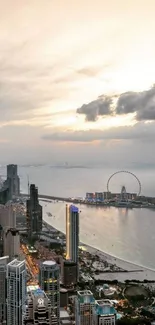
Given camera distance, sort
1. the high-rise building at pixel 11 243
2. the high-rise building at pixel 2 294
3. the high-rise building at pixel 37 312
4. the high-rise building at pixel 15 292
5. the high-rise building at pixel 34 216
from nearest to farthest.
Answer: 1. the high-rise building at pixel 37 312
2. the high-rise building at pixel 15 292
3. the high-rise building at pixel 2 294
4. the high-rise building at pixel 11 243
5. the high-rise building at pixel 34 216

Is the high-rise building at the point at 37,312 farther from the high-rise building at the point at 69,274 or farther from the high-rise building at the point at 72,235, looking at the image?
the high-rise building at the point at 72,235

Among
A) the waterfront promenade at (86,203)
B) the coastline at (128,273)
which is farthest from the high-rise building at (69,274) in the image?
the waterfront promenade at (86,203)

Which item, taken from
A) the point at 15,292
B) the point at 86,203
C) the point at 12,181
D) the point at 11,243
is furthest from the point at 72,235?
the point at 12,181

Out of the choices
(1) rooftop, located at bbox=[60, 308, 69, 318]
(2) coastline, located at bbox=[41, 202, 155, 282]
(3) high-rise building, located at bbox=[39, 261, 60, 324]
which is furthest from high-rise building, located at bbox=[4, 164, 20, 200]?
(1) rooftop, located at bbox=[60, 308, 69, 318]

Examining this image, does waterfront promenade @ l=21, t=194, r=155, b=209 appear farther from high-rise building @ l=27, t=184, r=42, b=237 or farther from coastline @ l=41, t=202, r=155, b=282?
coastline @ l=41, t=202, r=155, b=282

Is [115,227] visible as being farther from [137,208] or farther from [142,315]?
[142,315]

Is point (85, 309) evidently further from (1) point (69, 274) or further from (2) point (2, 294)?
(1) point (69, 274)
